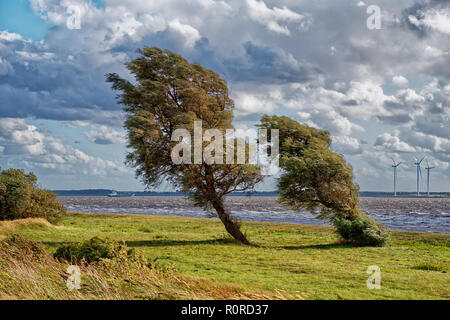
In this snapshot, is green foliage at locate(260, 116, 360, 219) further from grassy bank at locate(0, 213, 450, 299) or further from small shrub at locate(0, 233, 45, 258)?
small shrub at locate(0, 233, 45, 258)

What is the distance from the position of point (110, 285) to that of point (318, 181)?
1978cm

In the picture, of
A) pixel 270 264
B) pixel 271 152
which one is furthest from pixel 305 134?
pixel 270 264

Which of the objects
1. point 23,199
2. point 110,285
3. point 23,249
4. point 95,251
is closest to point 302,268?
point 95,251

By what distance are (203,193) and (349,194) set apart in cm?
1020

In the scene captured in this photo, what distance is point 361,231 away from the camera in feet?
99.0

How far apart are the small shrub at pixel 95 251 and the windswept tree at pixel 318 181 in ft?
50.7

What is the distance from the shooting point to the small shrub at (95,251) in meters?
15.5

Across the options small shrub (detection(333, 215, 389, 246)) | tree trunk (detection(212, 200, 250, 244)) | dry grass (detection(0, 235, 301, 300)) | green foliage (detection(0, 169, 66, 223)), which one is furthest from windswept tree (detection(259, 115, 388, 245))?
green foliage (detection(0, 169, 66, 223))

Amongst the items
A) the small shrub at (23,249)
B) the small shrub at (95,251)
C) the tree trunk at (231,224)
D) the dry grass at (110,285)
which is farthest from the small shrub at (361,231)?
the small shrub at (23,249)

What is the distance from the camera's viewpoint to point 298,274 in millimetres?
17078

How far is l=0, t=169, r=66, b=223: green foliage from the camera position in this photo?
39.2 metres

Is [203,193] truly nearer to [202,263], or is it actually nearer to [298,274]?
[202,263]

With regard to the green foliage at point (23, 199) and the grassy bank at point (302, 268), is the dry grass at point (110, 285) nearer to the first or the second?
the grassy bank at point (302, 268)

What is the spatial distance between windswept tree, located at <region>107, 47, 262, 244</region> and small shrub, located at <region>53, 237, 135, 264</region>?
1026cm
